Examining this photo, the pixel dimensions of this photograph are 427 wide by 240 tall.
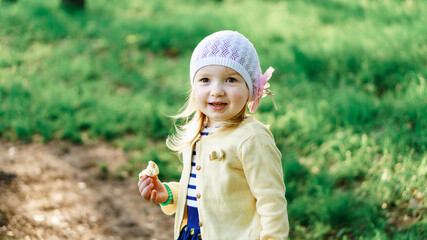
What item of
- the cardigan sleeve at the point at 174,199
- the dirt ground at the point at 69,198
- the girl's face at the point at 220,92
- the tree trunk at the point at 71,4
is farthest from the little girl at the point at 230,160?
the tree trunk at the point at 71,4

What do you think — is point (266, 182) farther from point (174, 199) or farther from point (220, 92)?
point (174, 199)

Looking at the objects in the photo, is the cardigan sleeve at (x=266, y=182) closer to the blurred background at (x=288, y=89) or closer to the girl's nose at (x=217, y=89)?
the girl's nose at (x=217, y=89)

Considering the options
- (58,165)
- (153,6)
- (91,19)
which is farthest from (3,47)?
(58,165)

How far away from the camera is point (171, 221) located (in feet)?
11.9

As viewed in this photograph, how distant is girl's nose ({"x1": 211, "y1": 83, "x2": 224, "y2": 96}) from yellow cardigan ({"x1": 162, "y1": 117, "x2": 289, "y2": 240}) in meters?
0.17

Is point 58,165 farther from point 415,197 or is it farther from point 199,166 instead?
point 415,197

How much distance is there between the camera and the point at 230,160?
70.8 inches

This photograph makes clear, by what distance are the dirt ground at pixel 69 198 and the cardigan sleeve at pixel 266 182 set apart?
1.87m

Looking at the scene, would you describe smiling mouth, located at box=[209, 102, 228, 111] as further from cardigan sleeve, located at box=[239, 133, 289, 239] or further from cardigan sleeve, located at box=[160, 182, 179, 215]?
cardigan sleeve, located at box=[160, 182, 179, 215]

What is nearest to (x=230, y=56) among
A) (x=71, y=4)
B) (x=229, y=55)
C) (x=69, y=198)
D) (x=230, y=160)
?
(x=229, y=55)

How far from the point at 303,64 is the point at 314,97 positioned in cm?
75

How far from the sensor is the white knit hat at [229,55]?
181cm

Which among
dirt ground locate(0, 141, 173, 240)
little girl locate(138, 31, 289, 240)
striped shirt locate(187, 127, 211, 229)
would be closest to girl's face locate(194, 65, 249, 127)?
little girl locate(138, 31, 289, 240)

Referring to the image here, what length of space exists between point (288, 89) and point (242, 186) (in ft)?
11.5
